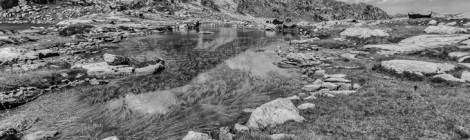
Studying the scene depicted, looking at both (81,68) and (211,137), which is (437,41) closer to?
(211,137)

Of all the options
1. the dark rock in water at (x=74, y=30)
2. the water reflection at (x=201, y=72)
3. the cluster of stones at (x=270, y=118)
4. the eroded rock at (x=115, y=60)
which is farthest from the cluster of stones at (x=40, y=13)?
the cluster of stones at (x=270, y=118)

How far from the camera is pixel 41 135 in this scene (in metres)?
14.2

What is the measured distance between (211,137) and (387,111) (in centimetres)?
945

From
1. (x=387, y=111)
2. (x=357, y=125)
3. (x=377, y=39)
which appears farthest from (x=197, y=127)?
(x=377, y=39)

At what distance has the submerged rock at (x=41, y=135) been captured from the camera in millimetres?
14016

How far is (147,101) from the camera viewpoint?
19797 millimetres

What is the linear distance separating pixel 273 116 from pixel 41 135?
1094cm

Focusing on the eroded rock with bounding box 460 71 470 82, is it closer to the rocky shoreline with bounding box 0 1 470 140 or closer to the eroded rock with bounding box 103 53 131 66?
the rocky shoreline with bounding box 0 1 470 140

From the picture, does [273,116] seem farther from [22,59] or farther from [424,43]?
[424,43]

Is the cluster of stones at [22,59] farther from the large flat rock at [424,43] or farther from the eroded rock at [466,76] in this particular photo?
the large flat rock at [424,43]

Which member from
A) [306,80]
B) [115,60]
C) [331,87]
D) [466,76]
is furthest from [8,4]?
[466,76]

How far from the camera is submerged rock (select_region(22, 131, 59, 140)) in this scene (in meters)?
14.0

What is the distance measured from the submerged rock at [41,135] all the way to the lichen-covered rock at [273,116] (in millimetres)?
9262

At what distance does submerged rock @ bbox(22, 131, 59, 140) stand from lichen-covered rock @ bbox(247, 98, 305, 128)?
9262 mm
